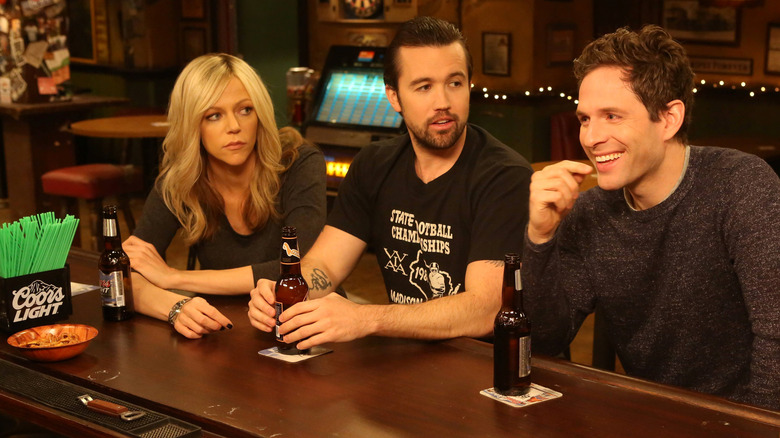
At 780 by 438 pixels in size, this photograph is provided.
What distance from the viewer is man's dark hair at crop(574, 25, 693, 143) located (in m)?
1.96

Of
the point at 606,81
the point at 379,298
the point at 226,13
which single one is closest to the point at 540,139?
the point at 379,298

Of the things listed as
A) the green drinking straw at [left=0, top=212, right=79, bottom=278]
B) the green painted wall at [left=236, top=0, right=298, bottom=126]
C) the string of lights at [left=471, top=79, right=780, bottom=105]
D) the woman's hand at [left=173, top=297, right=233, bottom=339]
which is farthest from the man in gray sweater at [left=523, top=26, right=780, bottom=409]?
the green painted wall at [left=236, top=0, right=298, bottom=126]

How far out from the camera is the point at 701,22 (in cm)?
594

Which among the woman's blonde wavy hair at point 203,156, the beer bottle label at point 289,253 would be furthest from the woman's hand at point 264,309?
the woman's blonde wavy hair at point 203,156

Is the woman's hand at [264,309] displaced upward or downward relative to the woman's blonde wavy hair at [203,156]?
downward

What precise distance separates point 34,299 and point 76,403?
52 cm

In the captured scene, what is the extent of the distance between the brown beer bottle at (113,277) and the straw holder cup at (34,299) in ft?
0.31

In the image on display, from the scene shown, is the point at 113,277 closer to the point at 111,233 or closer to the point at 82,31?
the point at 111,233

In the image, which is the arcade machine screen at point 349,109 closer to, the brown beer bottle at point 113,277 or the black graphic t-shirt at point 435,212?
the black graphic t-shirt at point 435,212

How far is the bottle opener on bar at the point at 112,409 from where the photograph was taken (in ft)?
5.46

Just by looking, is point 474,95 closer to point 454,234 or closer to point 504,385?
point 454,234

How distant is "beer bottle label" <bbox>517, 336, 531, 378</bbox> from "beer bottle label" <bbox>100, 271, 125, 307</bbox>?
42.6 inches

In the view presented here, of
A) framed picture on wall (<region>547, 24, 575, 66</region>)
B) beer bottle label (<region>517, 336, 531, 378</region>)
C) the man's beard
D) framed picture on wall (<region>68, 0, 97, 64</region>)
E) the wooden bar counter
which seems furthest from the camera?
framed picture on wall (<region>68, 0, 97, 64</region>)

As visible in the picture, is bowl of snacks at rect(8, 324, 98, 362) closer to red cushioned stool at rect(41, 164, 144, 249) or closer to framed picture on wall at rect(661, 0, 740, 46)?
red cushioned stool at rect(41, 164, 144, 249)
